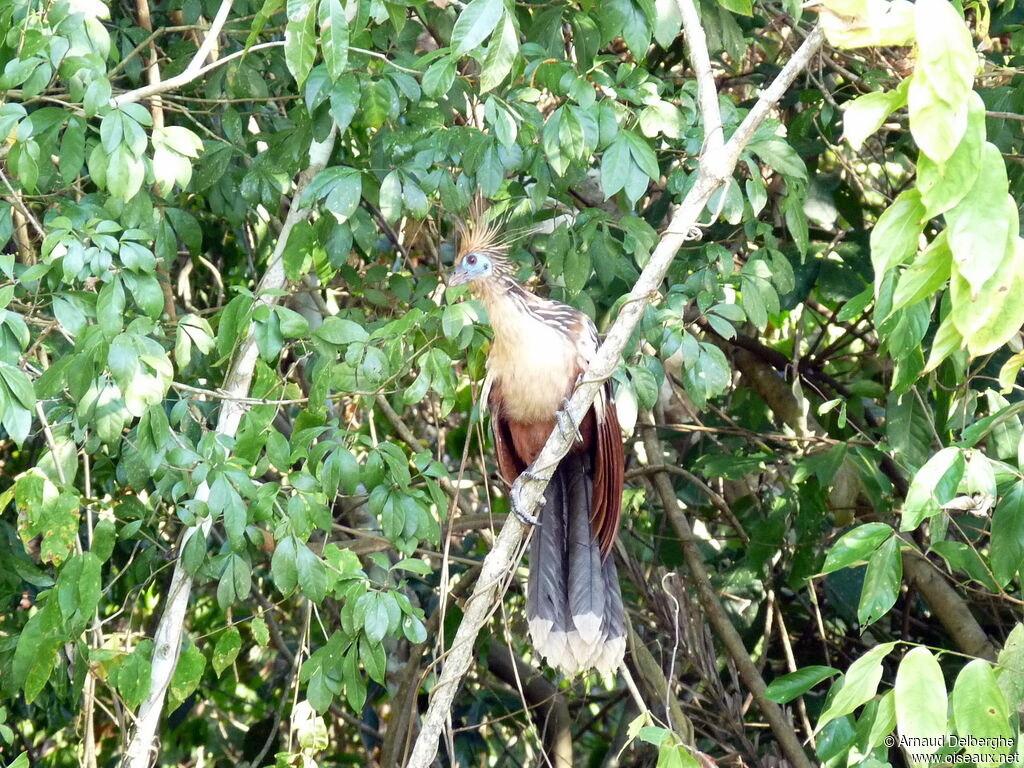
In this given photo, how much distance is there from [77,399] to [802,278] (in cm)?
224

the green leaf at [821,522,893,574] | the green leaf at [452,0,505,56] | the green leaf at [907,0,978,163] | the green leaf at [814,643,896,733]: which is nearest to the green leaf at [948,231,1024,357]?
the green leaf at [907,0,978,163]

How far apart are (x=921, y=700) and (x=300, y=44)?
1583 mm

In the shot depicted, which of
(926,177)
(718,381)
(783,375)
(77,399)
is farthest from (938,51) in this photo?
(783,375)

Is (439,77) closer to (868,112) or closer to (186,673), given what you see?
(868,112)

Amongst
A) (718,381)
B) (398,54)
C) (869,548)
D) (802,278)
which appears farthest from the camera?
(802,278)

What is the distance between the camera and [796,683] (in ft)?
8.02

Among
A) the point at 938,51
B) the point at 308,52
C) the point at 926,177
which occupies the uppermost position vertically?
the point at 938,51

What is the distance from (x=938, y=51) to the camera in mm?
1194

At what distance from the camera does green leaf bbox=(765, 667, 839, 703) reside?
7.83 feet

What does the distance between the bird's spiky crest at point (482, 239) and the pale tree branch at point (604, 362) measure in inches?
28.0

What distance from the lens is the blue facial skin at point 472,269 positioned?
10.5 feet

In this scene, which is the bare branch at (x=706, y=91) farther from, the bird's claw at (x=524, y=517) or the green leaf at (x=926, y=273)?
the bird's claw at (x=524, y=517)

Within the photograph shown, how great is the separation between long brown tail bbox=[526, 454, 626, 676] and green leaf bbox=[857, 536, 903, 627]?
1054 mm

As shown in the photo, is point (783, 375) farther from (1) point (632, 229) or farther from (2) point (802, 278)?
(1) point (632, 229)
